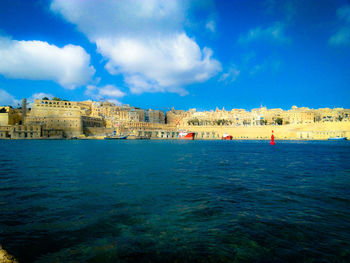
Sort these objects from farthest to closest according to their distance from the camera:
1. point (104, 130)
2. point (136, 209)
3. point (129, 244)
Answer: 1. point (104, 130)
2. point (136, 209)
3. point (129, 244)

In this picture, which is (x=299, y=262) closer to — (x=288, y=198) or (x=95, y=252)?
(x=95, y=252)

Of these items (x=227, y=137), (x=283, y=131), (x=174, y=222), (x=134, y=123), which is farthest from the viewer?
(x=134, y=123)

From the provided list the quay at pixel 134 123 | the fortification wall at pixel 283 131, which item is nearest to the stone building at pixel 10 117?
the quay at pixel 134 123

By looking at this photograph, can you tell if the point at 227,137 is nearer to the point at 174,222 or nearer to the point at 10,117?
the point at 10,117

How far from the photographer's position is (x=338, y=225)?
4.42 meters

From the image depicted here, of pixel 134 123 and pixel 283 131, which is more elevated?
pixel 134 123

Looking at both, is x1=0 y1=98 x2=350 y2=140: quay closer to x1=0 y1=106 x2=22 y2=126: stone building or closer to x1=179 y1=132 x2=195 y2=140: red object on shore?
x1=0 y1=106 x2=22 y2=126: stone building

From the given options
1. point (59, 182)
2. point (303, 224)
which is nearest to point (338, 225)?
→ point (303, 224)

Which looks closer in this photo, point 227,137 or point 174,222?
point 174,222

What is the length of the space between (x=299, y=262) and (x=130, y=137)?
83.2 m

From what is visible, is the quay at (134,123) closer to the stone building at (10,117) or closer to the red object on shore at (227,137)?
the stone building at (10,117)

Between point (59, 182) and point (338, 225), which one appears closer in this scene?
point (338, 225)

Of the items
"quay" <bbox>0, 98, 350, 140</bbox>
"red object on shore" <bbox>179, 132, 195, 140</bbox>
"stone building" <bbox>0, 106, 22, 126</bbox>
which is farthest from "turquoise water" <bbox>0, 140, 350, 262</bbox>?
"red object on shore" <bbox>179, 132, 195, 140</bbox>

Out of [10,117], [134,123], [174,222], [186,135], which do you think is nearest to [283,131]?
[186,135]
